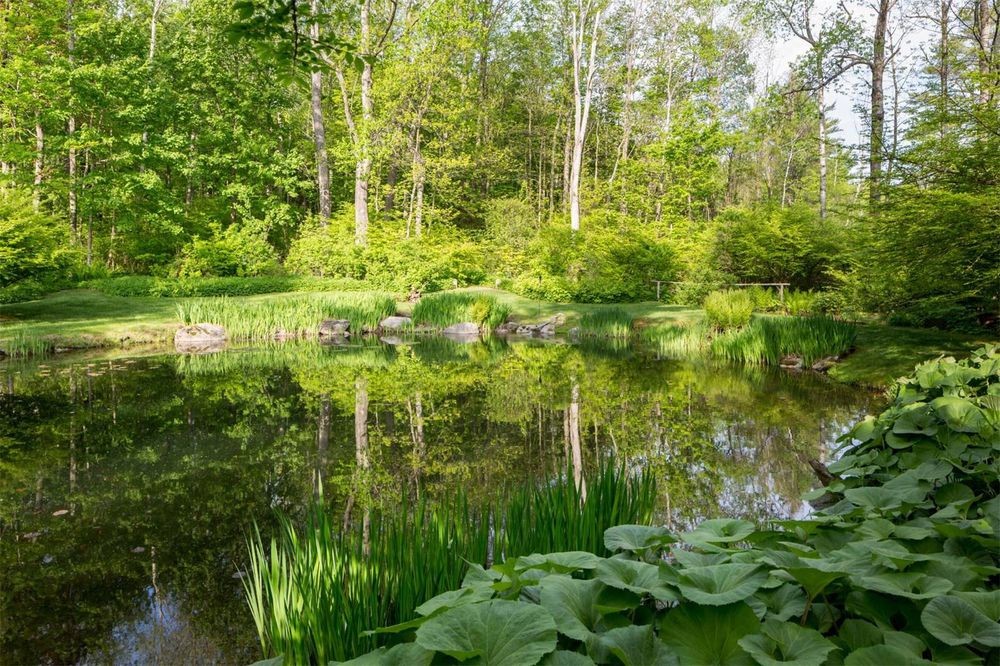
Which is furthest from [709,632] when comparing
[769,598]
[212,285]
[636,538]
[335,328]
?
[212,285]

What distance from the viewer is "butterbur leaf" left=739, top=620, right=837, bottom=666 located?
1.13 metres

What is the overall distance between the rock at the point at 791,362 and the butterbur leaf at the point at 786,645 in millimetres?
8731

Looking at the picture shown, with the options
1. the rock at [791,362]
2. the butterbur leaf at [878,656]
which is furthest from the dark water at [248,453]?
the butterbur leaf at [878,656]

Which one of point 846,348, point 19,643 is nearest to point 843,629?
point 19,643

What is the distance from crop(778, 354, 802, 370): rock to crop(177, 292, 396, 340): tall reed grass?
8835 millimetres

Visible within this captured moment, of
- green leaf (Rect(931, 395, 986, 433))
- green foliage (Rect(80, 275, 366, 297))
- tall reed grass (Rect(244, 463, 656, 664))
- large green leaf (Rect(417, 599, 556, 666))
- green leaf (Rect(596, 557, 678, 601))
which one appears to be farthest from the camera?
green foliage (Rect(80, 275, 366, 297))

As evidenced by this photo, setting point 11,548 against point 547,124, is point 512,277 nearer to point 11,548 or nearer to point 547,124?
point 547,124

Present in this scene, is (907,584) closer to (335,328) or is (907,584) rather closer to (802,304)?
(335,328)

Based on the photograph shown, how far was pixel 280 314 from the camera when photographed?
518 inches

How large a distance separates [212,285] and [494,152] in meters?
13.4

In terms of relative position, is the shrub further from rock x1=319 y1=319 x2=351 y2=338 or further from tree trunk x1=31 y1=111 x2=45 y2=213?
tree trunk x1=31 y1=111 x2=45 y2=213

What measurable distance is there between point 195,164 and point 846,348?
65.6 ft

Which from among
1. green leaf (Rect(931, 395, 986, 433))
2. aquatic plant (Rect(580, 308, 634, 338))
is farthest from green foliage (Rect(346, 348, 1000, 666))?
aquatic plant (Rect(580, 308, 634, 338))

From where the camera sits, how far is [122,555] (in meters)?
3.16
